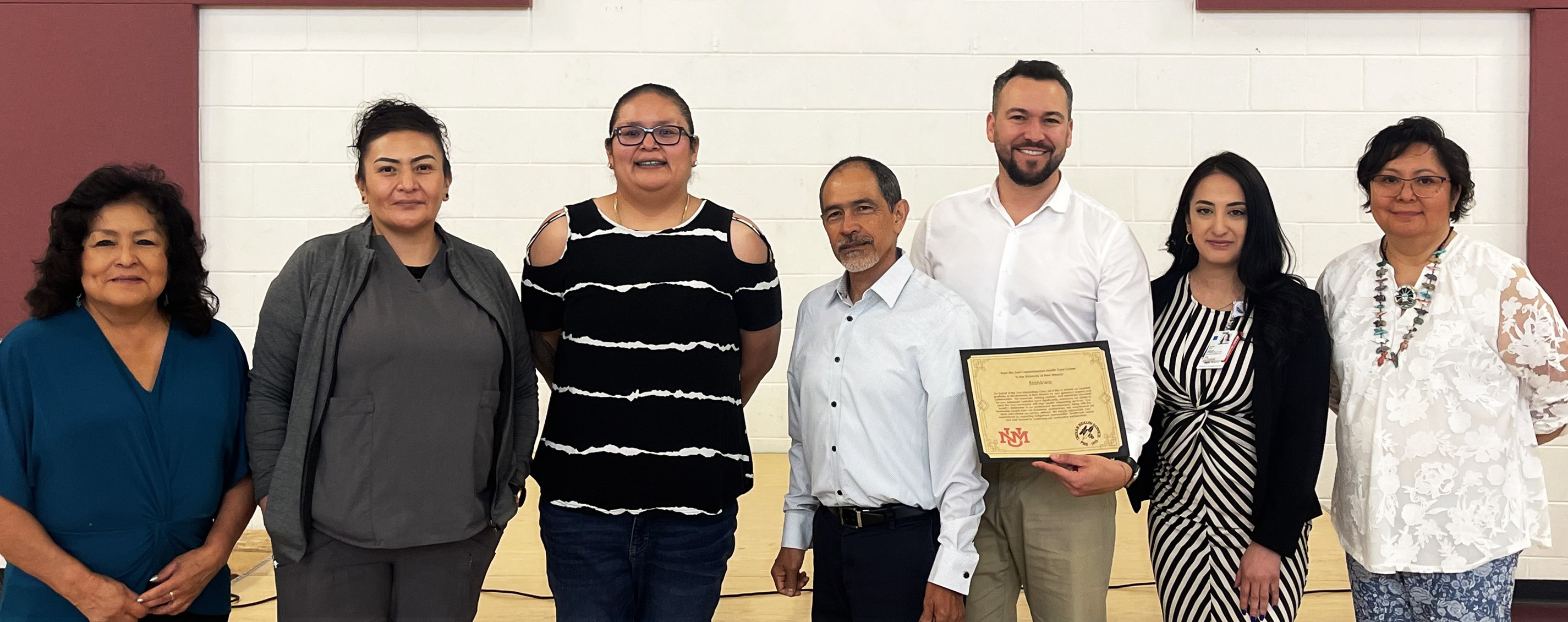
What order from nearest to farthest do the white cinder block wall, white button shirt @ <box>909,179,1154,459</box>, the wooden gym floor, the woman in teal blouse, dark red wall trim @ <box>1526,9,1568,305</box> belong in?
the woman in teal blouse < white button shirt @ <box>909,179,1154,459</box> < the wooden gym floor < dark red wall trim @ <box>1526,9,1568,305</box> < the white cinder block wall

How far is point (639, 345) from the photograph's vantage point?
6.55 feet

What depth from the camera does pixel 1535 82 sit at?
3990 millimetres

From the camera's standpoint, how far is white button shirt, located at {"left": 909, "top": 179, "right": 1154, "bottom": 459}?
7.24 ft

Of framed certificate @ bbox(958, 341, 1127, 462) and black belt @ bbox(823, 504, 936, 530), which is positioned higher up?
framed certificate @ bbox(958, 341, 1127, 462)

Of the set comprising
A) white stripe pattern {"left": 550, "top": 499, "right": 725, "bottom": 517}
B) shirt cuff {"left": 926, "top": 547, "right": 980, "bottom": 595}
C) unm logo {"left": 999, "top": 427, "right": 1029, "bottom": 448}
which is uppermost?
unm logo {"left": 999, "top": 427, "right": 1029, "bottom": 448}

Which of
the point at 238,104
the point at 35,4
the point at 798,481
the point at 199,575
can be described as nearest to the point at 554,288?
the point at 798,481

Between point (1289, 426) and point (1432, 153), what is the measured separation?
63 centimetres

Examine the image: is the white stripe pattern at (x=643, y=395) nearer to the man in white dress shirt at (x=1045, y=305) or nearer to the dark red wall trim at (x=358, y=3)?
the man in white dress shirt at (x=1045, y=305)

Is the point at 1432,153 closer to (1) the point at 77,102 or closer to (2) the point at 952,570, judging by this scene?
(2) the point at 952,570

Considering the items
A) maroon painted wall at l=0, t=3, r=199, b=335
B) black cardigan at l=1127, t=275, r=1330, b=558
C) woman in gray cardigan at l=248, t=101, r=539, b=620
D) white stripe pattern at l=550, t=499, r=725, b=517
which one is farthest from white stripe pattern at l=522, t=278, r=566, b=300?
maroon painted wall at l=0, t=3, r=199, b=335

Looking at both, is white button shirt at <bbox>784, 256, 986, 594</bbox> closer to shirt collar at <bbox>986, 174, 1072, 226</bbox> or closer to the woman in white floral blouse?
shirt collar at <bbox>986, 174, 1072, 226</bbox>

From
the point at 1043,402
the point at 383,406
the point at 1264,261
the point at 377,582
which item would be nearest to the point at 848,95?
the point at 1264,261

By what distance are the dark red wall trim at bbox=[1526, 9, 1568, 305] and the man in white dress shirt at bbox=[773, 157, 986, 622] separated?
3.03 metres

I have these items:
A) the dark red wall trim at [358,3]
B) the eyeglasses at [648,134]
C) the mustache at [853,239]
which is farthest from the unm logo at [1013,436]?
the dark red wall trim at [358,3]
